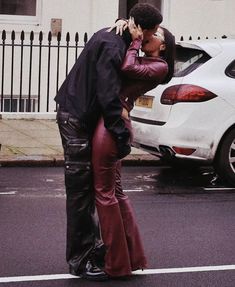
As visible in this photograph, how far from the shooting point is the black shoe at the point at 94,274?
18.7ft

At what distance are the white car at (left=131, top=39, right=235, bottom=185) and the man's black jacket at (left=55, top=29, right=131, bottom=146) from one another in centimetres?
354

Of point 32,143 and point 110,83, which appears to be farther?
point 32,143

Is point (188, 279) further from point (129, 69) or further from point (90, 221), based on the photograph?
point (129, 69)

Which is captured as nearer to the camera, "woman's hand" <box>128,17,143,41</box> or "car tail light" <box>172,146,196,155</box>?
"woman's hand" <box>128,17,143,41</box>

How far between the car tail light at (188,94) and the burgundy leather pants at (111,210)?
11.1ft

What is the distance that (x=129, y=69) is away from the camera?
538 cm

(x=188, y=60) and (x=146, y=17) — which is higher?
(x=146, y=17)

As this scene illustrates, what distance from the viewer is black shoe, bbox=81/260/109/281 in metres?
5.71

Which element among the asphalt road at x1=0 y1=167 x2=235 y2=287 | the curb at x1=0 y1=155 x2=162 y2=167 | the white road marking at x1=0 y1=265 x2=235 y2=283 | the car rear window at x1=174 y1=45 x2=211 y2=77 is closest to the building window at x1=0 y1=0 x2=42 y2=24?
the curb at x1=0 y1=155 x2=162 y2=167

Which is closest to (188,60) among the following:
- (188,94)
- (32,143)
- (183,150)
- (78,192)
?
(188,94)

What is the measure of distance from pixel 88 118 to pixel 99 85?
0.87 ft

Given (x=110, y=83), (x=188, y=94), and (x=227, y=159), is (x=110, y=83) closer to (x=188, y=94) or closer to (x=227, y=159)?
(x=188, y=94)

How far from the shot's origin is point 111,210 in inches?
219

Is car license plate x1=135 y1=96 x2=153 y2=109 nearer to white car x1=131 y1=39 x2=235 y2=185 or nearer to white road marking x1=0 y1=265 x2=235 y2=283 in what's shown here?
white car x1=131 y1=39 x2=235 y2=185
